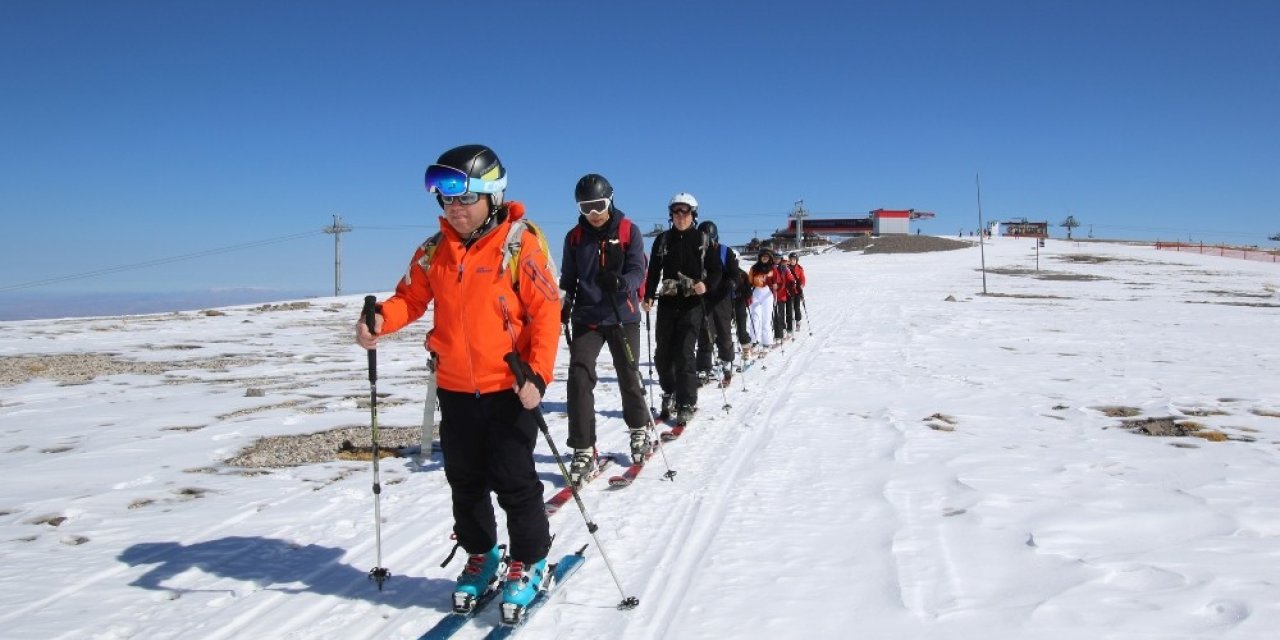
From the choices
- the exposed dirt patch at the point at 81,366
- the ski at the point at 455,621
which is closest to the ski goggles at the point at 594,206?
the ski at the point at 455,621

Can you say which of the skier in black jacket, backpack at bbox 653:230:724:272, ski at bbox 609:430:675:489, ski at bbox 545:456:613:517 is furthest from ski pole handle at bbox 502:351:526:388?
backpack at bbox 653:230:724:272

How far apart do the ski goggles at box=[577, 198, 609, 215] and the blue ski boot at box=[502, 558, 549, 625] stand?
2.88m

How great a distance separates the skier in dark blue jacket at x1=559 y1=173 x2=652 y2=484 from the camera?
19.2 ft

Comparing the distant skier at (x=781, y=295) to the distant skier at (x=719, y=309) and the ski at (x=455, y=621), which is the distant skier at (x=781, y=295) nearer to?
the distant skier at (x=719, y=309)

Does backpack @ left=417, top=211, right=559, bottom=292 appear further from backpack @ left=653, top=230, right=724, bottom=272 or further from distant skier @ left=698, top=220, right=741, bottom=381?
distant skier @ left=698, top=220, right=741, bottom=381

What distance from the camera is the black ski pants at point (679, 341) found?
7883 millimetres

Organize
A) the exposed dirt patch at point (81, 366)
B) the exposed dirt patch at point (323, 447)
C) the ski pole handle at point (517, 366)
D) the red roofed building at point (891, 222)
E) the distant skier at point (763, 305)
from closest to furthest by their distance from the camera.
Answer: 1. the ski pole handle at point (517, 366)
2. the exposed dirt patch at point (323, 447)
3. the exposed dirt patch at point (81, 366)
4. the distant skier at point (763, 305)
5. the red roofed building at point (891, 222)

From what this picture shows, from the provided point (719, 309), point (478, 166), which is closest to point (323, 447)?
point (478, 166)

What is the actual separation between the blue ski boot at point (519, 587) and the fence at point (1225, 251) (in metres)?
78.1

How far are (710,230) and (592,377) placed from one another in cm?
361

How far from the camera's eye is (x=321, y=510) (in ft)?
17.3

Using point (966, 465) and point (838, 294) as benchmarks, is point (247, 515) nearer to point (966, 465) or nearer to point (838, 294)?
point (966, 465)

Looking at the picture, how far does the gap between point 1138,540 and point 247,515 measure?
562 cm

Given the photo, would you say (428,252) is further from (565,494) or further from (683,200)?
(683,200)
